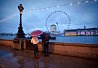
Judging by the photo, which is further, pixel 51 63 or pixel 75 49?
pixel 75 49

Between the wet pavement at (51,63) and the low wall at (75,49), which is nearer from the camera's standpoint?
the wet pavement at (51,63)

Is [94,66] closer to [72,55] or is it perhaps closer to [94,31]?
[72,55]

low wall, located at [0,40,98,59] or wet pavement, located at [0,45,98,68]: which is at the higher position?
low wall, located at [0,40,98,59]

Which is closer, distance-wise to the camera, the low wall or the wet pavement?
the wet pavement

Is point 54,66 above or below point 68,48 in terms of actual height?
below

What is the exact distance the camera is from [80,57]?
30.4ft

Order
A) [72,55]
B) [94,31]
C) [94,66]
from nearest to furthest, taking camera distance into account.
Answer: [94,66] → [72,55] → [94,31]

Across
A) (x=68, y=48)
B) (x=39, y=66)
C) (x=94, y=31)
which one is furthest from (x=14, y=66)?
(x=94, y=31)

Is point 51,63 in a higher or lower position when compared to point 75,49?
lower

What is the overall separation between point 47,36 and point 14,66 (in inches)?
134

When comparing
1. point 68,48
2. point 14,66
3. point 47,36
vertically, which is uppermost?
point 47,36

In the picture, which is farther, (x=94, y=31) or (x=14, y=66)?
(x=94, y=31)

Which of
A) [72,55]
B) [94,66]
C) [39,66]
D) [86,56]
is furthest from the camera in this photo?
[72,55]

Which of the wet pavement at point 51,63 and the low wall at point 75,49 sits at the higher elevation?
the low wall at point 75,49
